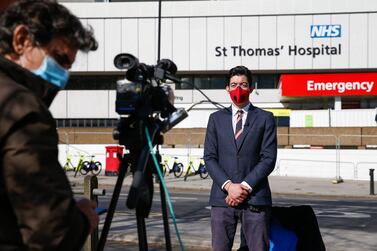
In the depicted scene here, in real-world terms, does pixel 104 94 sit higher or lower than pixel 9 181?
higher

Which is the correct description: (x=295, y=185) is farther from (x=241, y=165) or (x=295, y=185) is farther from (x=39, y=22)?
(x=39, y=22)

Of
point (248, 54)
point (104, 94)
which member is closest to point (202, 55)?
point (248, 54)

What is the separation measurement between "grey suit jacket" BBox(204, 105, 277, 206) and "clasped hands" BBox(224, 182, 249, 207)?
2.5 inches

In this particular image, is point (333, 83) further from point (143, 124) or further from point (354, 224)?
point (143, 124)

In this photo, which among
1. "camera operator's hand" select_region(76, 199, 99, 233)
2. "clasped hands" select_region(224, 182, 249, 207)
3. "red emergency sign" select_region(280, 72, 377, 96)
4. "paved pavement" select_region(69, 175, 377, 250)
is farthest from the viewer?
"red emergency sign" select_region(280, 72, 377, 96)

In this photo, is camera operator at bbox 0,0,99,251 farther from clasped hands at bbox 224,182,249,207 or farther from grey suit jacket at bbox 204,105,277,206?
grey suit jacket at bbox 204,105,277,206

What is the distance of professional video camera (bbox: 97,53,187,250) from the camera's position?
2.93m

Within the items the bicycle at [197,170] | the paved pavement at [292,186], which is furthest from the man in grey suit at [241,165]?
the bicycle at [197,170]

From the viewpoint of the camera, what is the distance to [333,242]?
8.97 m

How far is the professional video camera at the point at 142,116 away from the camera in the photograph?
2930 mm

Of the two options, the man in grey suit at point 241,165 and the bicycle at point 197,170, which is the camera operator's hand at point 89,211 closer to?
the man in grey suit at point 241,165

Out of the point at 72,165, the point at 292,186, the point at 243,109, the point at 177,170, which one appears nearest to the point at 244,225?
the point at 243,109

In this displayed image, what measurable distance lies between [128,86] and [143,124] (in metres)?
0.21

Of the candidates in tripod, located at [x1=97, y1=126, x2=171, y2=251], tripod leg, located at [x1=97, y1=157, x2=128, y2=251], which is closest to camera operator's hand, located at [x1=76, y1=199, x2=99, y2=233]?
tripod, located at [x1=97, y1=126, x2=171, y2=251]
